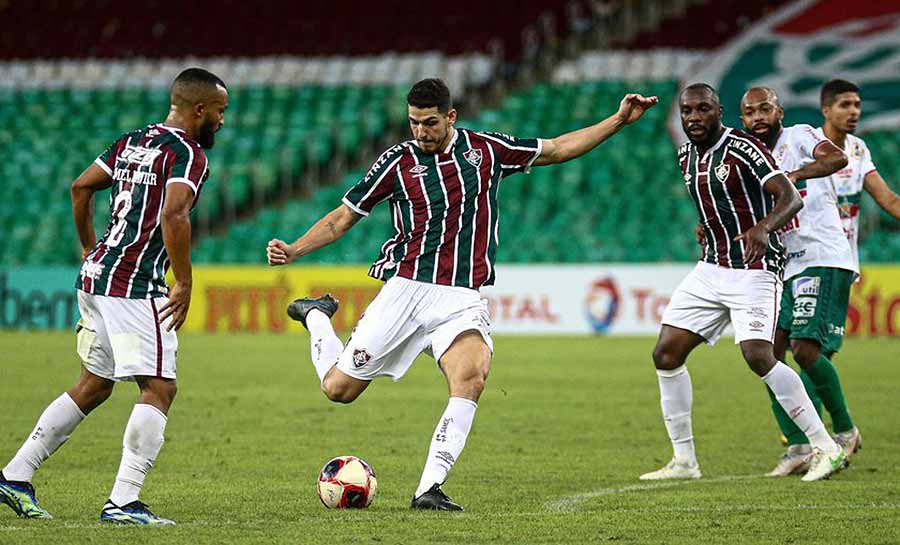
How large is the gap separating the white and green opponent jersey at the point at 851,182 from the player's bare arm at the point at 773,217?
166 cm

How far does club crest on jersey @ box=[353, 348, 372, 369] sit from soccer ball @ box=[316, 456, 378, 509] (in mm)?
563

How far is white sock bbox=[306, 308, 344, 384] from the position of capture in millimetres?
8016

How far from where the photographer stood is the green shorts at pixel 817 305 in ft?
30.4

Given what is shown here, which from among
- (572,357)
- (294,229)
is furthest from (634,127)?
(572,357)

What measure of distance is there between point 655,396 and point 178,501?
7.23m

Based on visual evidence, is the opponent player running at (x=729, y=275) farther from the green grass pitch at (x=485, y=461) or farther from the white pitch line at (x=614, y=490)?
the green grass pitch at (x=485, y=461)

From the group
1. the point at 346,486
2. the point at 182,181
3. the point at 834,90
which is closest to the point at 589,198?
the point at 834,90

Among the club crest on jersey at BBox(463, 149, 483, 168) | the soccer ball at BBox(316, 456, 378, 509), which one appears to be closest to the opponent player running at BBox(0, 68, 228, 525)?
the soccer ball at BBox(316, 456, 378, 509)

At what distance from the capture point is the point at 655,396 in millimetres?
13891

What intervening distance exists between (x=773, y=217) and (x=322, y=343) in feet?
8.43

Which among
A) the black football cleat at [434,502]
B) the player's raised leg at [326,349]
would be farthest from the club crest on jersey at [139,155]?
the black football cleat at [434,502]

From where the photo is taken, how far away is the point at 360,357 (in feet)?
24.9

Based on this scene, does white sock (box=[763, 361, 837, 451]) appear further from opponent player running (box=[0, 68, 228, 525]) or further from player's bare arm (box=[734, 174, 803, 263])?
opponent player running (box=[0, 68, 228, 525])

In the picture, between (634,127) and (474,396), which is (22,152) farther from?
(474,396)
